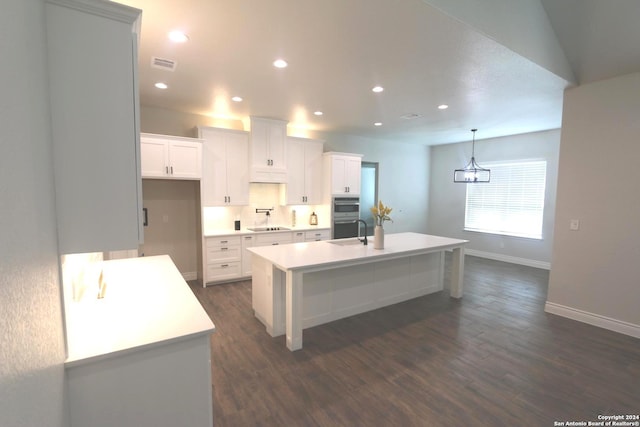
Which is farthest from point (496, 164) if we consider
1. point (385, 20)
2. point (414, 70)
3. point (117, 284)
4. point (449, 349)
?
point (117, 284)

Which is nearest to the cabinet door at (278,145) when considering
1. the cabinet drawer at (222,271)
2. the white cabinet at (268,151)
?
the white cabinet at (268,151)

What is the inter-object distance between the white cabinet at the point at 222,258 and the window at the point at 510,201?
5.64m

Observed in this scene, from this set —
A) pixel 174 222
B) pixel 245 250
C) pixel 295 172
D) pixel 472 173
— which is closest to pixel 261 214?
pixel 245 250

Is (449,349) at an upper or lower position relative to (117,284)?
lower

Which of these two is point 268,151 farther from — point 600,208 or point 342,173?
point 600,208

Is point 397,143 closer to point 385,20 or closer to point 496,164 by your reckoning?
point 496,164

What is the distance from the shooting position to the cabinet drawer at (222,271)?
4688 mm

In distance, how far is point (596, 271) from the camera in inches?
135

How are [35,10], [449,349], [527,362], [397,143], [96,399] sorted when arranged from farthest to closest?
[397,143] < [449,349] < [527,362] < [96,399] < [35,10]

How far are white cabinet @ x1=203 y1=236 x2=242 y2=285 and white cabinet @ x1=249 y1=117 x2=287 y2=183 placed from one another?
116 cm

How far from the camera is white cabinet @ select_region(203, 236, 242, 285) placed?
4.67 meters

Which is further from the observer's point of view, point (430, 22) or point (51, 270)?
point (430, 22)

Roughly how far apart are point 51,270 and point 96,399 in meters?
0.70

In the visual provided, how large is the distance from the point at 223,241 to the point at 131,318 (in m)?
3.16
